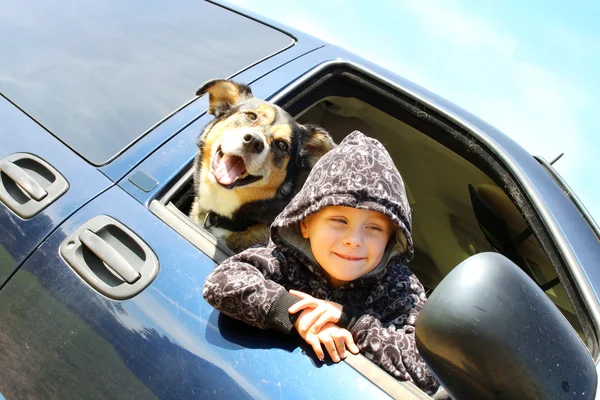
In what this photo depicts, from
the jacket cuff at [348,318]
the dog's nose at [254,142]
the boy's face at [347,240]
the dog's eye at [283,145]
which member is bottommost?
the dog's eye at [283,145]

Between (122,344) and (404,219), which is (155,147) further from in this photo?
(404,219)

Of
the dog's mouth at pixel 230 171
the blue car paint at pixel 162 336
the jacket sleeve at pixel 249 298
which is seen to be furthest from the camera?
the dog's mouth at pixel 230 171

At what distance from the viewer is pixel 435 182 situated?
10.5 ft

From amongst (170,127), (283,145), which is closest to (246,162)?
(283,145)

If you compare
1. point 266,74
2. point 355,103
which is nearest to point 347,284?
point 266,74

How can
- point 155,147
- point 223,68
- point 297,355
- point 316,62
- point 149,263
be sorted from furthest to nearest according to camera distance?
1. point 316,62
2. point 223,68
3. point 155,147
4. point 149,263
5. point 297,355

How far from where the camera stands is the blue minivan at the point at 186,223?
98cm

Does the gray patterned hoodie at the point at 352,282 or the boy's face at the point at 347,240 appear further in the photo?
the boy's face at the point at 347,240

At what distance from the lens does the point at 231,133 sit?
2.81m

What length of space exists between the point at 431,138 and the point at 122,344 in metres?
1.85

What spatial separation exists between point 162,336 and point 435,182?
6.83ft

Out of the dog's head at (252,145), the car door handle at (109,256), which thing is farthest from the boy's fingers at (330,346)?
the dog's head at (252,145)

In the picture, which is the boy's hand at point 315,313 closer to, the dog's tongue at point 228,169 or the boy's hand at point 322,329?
the boy's hand at point 322,329

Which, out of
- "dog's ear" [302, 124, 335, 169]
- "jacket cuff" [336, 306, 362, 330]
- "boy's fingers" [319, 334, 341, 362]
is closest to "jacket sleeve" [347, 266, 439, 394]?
"jacket cuff" [336, 306, 362, 330]
